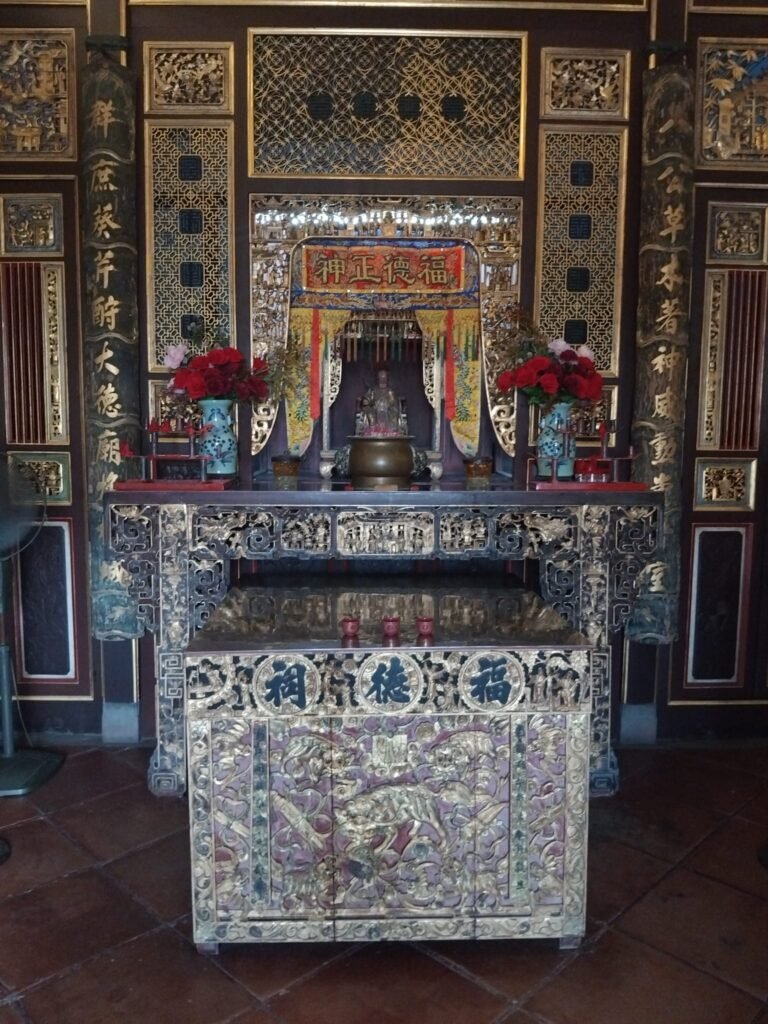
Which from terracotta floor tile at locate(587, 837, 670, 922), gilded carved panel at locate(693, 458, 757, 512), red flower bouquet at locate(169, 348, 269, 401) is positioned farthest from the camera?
gilded carved panel at locate(693, 458, 757, 512)

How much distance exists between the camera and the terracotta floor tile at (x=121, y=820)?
9.43 ft

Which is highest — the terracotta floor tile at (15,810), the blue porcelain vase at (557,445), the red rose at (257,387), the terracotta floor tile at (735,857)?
the red rose at (257,387)

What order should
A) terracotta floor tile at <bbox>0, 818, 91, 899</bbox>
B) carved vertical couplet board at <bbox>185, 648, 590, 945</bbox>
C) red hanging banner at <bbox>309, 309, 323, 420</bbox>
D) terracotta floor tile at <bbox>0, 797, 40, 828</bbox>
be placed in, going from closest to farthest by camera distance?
carved vertical couplet board at <bbox>185, 648, 590, 945</bbox>, terracotta floor tile at <bbox>0, 818, 91, 899</bbox>, terracotta floor tile at <bbox>0, 797, 40, 828</bbox>, red hanging banner at <bbox>309, 309, 323, 420</bbox>

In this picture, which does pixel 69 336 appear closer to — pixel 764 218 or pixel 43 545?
pixel 43 545

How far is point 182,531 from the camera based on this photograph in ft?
10.4

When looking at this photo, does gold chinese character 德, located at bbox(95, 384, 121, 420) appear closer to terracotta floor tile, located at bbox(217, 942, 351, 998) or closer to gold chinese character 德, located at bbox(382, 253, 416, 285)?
gold chinese character 德, located at bbox(382, 253, 416, 285)

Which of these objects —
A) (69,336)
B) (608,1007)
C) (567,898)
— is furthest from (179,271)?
(608,1007)

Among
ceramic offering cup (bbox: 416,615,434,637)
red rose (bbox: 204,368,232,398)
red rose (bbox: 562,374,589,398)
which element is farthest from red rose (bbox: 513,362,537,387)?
ceramic offering cup (bbox: 416,615,434,637)

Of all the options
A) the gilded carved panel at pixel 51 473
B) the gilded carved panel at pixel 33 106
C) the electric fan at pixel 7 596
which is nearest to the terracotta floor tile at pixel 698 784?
the electric fan at pixel 7 596

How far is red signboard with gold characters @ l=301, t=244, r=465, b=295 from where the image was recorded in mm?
3590

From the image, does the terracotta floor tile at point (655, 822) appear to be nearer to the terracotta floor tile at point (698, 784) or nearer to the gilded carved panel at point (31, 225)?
the terracotta floor tile at point (698, 784)

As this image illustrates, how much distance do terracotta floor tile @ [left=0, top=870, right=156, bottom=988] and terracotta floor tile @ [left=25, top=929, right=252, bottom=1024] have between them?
0.08 metres

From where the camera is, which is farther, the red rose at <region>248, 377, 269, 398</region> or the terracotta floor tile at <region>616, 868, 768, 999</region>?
the red rose at <region>248, 377, 269, 398</region>

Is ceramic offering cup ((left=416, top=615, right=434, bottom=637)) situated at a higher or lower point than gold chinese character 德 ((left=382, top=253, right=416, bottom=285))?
lower
